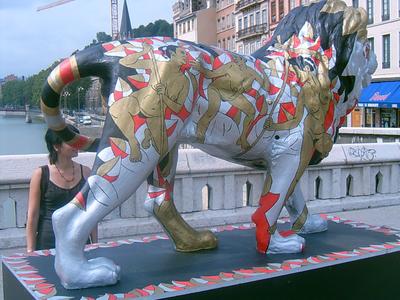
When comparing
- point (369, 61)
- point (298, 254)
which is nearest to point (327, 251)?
point (298, 254)

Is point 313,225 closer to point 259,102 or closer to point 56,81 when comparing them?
point 259,102

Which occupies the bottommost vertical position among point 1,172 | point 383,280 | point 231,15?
point 383,280

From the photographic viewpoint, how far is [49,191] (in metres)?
3.60

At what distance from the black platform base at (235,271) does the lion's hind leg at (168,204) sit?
0.09 m

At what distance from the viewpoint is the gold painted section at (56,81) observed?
271cm

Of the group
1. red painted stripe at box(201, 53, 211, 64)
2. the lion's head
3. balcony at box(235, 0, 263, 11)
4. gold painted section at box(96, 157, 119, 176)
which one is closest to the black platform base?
gold painted section at box(96, 157, 119, 176)

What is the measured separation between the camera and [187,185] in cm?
568

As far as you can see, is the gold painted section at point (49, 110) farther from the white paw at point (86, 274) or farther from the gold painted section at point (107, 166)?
the white paw at point (86, 274)

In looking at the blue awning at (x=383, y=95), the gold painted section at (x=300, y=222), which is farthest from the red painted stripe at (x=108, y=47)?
the blue awning at (x=383, y=95)

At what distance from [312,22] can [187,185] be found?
2.69 metres

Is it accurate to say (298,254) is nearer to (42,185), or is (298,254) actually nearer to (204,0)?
(42,185)

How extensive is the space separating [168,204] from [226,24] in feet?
167

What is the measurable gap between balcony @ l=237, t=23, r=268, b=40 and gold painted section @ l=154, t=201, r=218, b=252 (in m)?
39.4

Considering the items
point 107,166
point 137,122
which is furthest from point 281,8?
point 107,166
